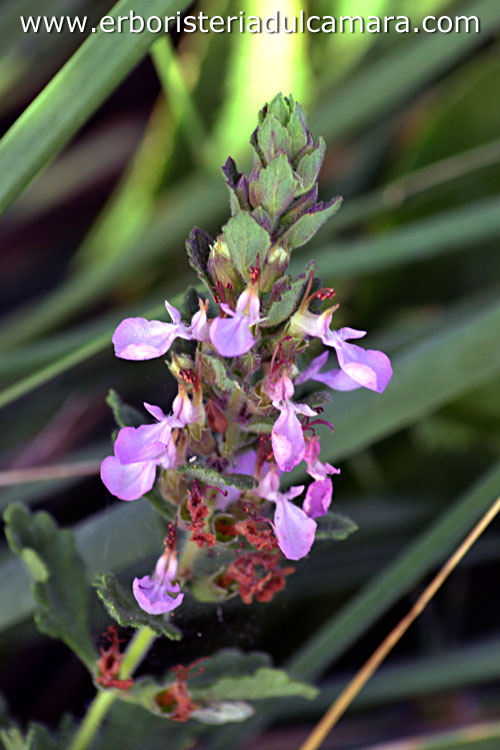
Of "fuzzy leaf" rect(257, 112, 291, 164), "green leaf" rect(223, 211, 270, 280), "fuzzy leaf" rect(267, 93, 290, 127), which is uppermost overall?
"fuzzy leaf" rect(267, 93, 290, 127)

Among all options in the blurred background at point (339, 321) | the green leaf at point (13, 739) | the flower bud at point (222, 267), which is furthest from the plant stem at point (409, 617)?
the flower bud at point (222, 267)

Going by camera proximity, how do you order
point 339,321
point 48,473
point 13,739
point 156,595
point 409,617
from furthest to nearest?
1. point 339,321
2. point 48,473
3. point 409,617
4. point 13,739
5. point 156,595

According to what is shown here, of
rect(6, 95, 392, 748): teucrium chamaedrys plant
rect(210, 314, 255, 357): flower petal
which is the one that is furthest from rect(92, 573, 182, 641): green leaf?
rect(210, 314, 255, 357): flower petal

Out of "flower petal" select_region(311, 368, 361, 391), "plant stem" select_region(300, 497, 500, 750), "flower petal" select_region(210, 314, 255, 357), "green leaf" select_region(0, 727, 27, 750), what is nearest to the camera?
"flower petal" select_region(210, 314, 255, 357)

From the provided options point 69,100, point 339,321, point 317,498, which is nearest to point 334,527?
point 317,498

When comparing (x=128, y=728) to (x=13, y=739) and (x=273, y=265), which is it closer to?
(x=13, y=739)

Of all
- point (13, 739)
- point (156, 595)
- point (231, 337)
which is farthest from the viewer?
point (13, 739)

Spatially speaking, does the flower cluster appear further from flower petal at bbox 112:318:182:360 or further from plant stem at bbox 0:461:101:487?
plant stem at bbox 0:461:101:487

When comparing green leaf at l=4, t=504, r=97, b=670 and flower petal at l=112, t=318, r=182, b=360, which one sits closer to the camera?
flower petal at l=112, t=318, r=182, b=360
